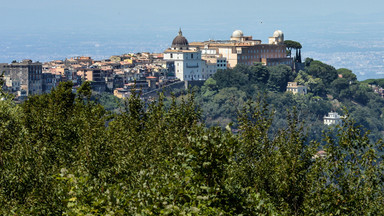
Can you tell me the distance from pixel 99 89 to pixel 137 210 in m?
132

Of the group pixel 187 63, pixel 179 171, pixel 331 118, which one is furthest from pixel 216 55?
pixel 179 171

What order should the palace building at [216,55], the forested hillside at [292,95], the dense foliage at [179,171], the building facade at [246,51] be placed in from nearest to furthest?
1. the dense foliage at [179,171]
2. the forested hillside at [292,95]
3. the palace building at [216,55]
4. the building facade at [246,51]

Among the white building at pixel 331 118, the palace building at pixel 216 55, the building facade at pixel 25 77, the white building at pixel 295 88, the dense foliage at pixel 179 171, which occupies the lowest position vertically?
the white building at pixel 331 118

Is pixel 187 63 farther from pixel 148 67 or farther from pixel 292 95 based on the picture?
pixel 292 95

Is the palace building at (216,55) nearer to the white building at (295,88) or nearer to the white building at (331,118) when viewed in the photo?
the white building at (295,88)

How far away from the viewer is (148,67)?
515ft

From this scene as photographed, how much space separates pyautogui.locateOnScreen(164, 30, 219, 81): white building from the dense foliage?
12073cm

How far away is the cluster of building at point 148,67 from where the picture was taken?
477ft

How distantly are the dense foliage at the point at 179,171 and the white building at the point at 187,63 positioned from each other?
396ft

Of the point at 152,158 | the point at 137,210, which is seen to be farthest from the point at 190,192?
the point at 152,158

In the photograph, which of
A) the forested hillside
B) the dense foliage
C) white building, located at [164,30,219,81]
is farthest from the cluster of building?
the dense foliage

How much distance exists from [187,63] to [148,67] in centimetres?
745

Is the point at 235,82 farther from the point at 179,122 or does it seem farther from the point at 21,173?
the point at 21,173

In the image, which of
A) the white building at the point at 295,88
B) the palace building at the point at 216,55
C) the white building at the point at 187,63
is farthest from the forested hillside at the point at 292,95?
the palace building at the point at 216,55
